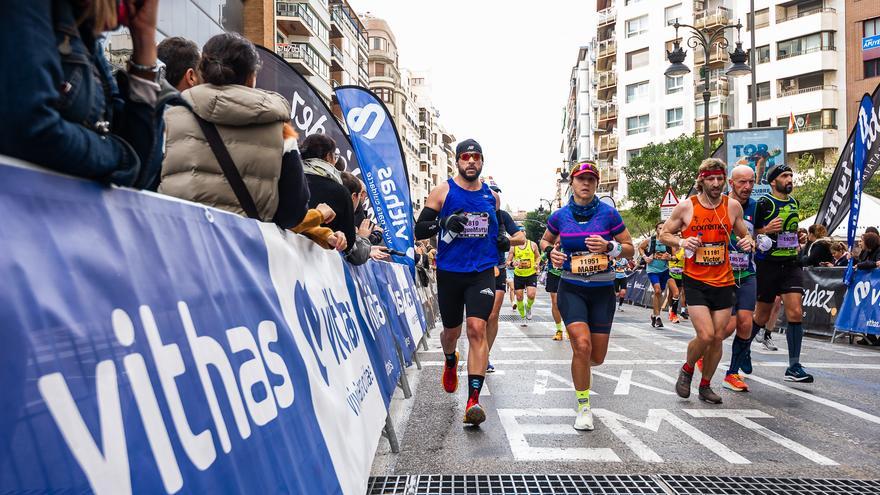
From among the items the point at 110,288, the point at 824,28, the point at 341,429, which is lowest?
the point at 341,429

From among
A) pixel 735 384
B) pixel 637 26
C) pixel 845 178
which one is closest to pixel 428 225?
pixel 735 384

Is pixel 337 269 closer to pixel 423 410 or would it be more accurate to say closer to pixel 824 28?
pixel 423 410

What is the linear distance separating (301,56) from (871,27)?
40.5m

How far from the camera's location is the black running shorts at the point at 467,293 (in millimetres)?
6129

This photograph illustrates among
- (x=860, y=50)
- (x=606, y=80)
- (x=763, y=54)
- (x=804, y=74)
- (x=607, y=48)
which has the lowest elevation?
(x=804, y=74)

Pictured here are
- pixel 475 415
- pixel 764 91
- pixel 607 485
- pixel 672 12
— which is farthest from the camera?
pixel 672 12

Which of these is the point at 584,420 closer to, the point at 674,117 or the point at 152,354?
the point at 152,354

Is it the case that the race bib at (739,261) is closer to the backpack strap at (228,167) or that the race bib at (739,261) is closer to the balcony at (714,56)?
the backpack strap at (228,167)

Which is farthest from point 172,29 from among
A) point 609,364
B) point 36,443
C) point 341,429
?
point 36,443

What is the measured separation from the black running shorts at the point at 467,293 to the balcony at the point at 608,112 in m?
73.8

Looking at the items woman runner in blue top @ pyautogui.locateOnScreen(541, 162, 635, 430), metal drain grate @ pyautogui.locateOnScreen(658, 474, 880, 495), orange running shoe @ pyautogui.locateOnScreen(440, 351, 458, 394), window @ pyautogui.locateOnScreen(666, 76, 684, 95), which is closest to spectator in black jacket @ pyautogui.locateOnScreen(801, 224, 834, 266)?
woman runner in blue top @ pyautogui.locateOnScreen(541, 162, 635, 430)

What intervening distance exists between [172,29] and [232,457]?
2201cm

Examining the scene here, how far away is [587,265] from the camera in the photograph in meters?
5.89

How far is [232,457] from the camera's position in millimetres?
2064
